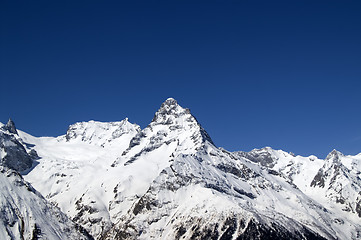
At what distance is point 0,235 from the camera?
197 metres
